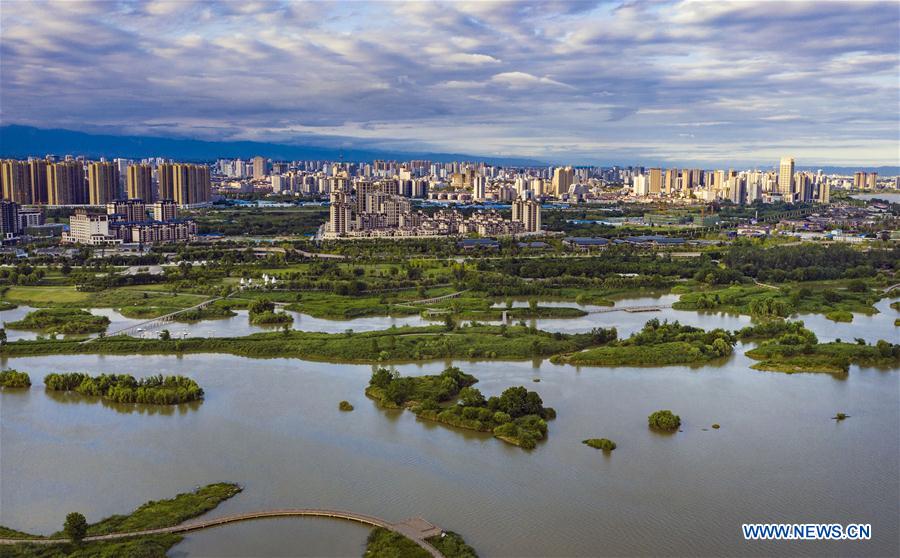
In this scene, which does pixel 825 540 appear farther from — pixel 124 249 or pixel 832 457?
pixel 124 249

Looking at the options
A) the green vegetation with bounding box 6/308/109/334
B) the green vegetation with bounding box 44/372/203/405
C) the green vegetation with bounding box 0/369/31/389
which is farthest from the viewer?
the green vegetation with bounding box 6/308/109/334

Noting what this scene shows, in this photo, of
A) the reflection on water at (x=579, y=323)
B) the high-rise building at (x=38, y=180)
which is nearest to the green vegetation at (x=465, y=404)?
the reflection on water at (x=579, y=323)

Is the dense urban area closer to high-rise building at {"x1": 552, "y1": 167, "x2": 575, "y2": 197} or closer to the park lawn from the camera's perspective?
the park lawn

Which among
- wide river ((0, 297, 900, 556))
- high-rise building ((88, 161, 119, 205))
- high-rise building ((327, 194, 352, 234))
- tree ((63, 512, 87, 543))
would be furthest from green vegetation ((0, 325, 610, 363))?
high-rise building ((88, 161, 119, 205))

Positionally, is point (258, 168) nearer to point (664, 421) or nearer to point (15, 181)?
point (15, 181)

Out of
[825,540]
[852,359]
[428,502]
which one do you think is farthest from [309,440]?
[852,359]

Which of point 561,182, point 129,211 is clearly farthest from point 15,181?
point 561,182
